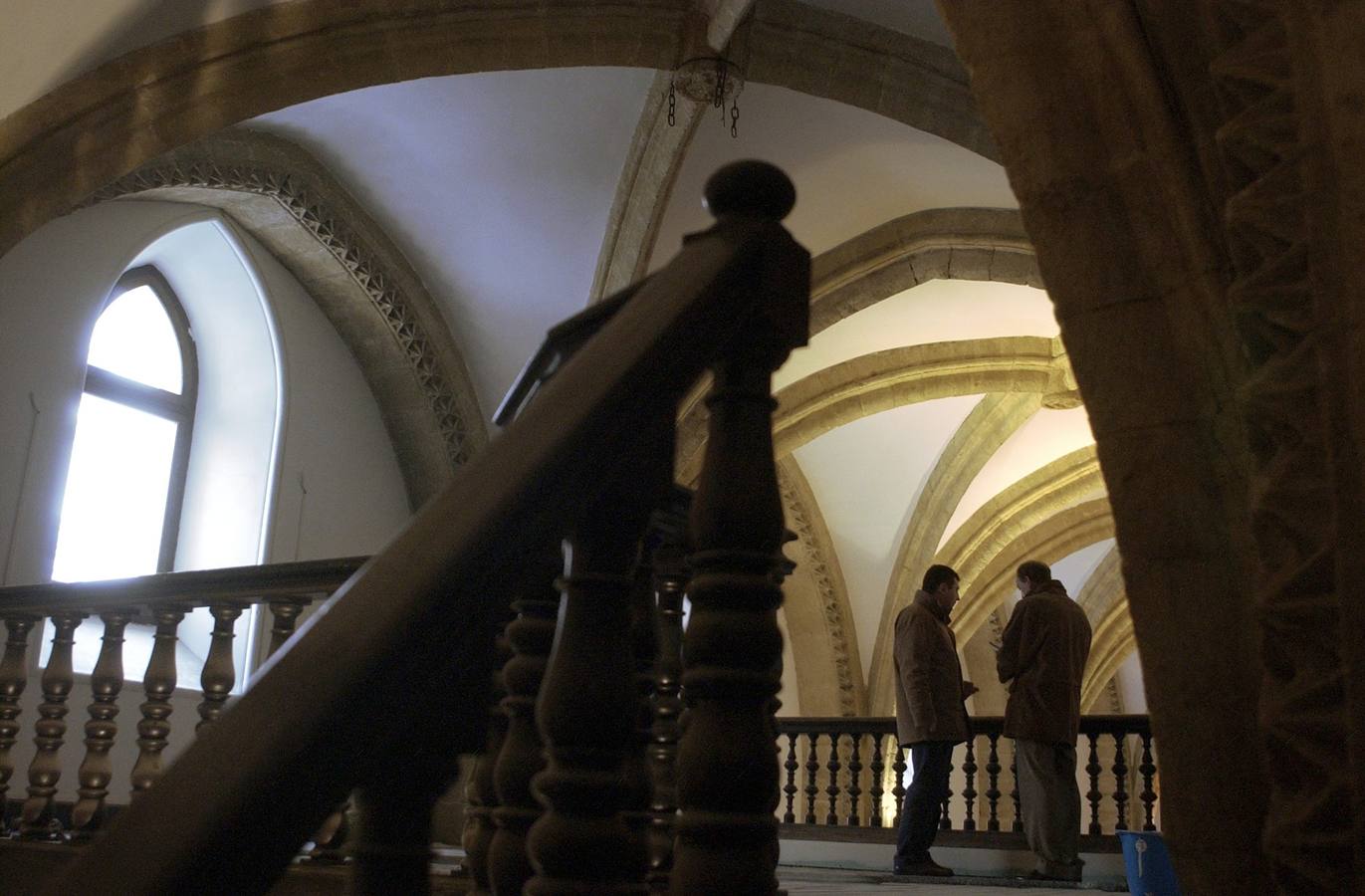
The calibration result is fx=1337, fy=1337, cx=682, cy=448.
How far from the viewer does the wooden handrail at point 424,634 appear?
2.70 ft

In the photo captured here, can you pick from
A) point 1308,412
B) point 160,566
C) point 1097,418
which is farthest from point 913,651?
point 160,566

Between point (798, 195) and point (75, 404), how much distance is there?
4.87m

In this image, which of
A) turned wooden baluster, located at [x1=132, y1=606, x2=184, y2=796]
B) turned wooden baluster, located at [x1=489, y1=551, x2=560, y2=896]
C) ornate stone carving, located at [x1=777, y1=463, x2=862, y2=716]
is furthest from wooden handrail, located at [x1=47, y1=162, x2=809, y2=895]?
ornate stone carving, located at [x1=777, y1=463, x2=862, y2=716]

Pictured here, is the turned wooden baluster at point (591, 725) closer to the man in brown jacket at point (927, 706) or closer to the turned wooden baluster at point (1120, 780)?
the man in brown jacket at point (927, 706)

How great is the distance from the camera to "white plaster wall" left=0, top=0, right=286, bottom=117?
5.61 meters

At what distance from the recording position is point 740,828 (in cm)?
126

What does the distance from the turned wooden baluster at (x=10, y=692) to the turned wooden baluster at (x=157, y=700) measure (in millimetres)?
616

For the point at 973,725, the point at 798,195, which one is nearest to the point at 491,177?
the point at 798,195

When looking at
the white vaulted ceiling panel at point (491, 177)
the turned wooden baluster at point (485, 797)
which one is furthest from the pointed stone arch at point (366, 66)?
the turned wooden baluster at point (485, 797)

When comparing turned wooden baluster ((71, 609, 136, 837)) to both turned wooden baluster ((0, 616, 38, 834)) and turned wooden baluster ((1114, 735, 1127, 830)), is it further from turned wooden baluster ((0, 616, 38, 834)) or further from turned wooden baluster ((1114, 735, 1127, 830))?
turned wooden baluster ((1114, 735, 1127, 830))

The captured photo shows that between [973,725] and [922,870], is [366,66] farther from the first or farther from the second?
[973,725]

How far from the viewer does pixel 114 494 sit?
28.1ft

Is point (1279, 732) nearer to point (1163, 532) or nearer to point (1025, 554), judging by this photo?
point (1163, 532)

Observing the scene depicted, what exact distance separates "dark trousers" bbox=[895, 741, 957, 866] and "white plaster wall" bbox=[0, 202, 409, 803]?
452 centimetres
